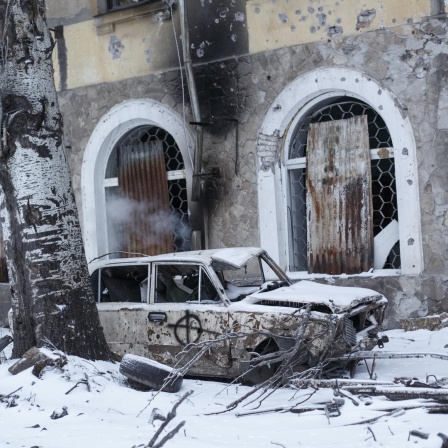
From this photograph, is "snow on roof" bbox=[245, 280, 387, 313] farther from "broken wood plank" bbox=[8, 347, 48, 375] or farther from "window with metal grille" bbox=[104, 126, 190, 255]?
"window with metal grille" bbox=[104, 126, 190, 255]

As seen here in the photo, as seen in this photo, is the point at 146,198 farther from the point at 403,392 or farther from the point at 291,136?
the point at 403,392

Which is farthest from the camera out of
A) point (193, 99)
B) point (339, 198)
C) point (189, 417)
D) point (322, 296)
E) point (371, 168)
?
point (193, 99)

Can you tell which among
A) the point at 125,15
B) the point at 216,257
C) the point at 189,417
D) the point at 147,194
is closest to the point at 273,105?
the point at 147,194

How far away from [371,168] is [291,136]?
1.31 m

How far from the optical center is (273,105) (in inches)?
480

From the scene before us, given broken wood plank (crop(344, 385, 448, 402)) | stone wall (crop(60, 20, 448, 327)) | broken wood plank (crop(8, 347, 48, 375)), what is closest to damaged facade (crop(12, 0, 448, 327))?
stone wall (crop(60, 20, 448, 327))

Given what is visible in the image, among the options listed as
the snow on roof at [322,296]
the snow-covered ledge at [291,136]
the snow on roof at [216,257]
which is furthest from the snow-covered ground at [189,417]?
the snow-covered ledge at [291,136]

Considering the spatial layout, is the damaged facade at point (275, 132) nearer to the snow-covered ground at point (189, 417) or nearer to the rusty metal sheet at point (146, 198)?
the rusty metal sheet at point (146, 198)

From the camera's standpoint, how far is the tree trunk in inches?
327

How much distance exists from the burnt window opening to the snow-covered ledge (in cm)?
14

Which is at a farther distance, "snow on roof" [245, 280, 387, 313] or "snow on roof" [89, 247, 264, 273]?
"snow on roof" [89, 247, 264, 273]

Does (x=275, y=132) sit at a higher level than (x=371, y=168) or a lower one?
higher

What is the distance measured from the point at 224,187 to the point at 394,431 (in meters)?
7.37

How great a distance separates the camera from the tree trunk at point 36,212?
27.2 feet
